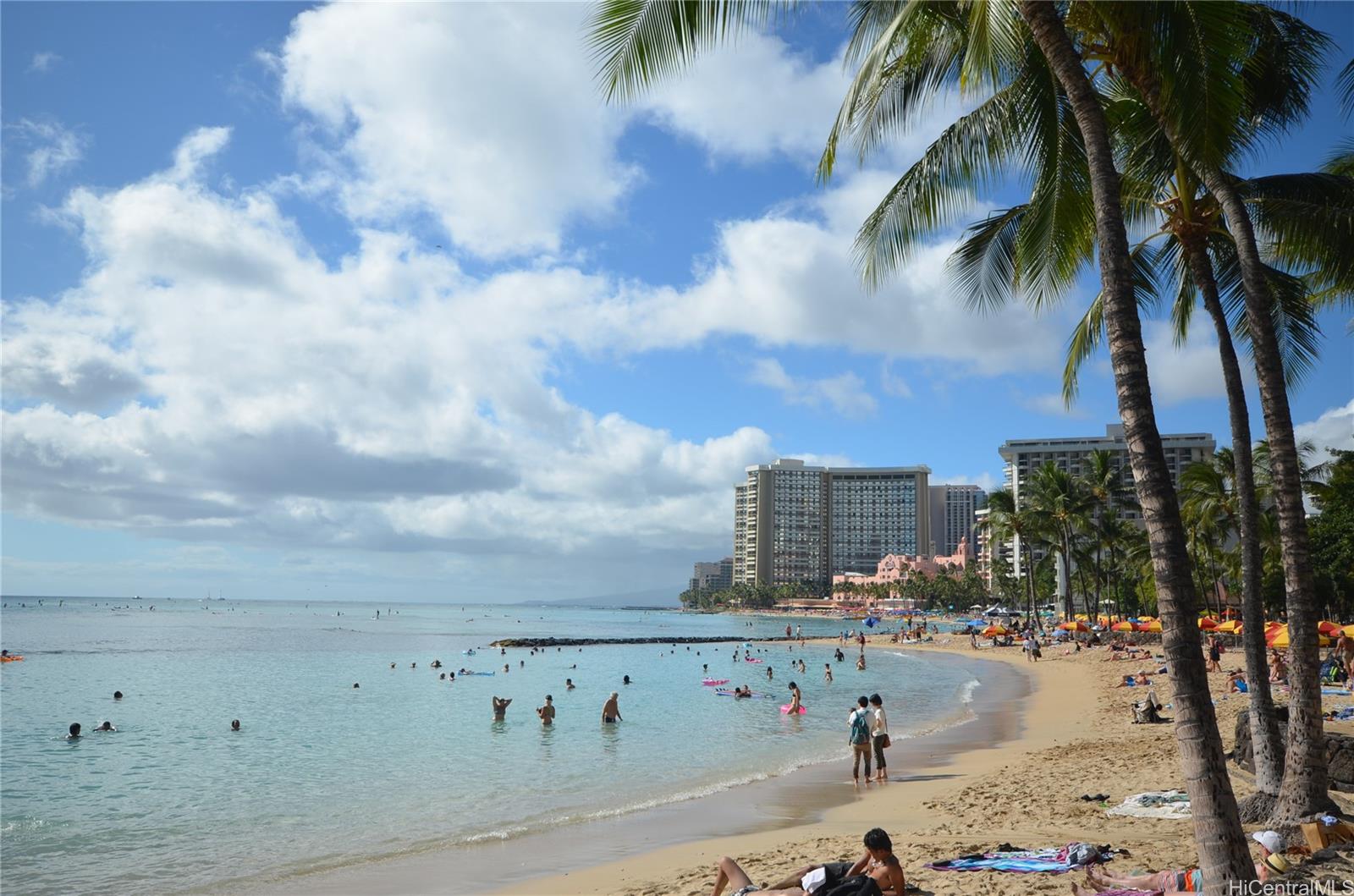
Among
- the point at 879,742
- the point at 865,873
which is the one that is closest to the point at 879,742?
the point at 879,742

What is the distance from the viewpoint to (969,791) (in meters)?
12.7

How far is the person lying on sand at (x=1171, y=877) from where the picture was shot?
228 inches

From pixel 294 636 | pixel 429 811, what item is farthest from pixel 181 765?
pixel 294 636

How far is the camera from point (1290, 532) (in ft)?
24.9

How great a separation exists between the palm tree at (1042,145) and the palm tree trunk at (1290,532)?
4.33 ft

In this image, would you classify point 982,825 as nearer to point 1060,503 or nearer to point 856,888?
point 856,888

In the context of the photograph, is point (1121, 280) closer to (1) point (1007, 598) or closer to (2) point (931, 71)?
(2) point (931, 71)

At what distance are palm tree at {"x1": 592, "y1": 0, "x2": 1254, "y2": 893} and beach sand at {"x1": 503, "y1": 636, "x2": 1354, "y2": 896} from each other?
8.89 ft

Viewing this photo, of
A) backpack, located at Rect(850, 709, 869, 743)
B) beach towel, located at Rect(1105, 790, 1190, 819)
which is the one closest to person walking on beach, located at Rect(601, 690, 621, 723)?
backpack, located at Rect(850, 709, 869, 743)

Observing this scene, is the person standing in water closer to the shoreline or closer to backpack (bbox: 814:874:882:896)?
the shoreline

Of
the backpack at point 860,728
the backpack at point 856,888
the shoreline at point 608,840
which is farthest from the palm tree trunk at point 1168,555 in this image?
the backpack at point 860,728

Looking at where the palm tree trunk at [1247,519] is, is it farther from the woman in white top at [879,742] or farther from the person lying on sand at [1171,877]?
the woman in white top at [879,742]

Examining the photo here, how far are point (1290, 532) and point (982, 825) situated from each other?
16.0 ft

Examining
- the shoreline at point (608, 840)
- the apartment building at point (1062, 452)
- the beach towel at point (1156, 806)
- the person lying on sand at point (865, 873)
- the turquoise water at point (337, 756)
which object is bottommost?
the turquoise water at point (337, 756)
